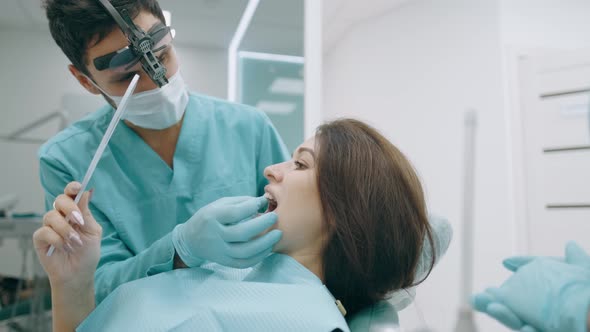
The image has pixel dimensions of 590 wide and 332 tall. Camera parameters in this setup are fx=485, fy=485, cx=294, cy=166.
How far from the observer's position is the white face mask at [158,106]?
1.33 metres

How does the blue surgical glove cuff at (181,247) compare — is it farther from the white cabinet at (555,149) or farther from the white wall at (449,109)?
the white cabinet at (555,149)

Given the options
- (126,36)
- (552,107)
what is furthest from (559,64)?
(126,36)

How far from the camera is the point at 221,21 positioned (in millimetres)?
2375

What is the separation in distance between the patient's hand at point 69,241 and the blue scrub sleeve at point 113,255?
0.11 metres

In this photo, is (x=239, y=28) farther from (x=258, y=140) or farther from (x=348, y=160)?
(x=348, y=160)

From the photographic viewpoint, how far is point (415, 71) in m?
4.04

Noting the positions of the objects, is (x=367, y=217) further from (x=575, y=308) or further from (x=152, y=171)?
(x=152, y=171)

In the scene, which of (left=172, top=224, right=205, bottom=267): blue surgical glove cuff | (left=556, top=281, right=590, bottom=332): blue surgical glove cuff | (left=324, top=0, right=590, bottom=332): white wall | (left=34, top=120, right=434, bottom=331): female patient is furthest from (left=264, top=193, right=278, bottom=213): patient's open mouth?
(left=324, top=0, right=590, bottom=332): white wall

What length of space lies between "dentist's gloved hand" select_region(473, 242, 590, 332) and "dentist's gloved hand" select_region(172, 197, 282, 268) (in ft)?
1.55

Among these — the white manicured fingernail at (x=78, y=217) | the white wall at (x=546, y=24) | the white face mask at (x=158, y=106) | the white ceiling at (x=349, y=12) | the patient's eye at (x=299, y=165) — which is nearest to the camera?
the white manicured fingernail at (x=78, y=217)

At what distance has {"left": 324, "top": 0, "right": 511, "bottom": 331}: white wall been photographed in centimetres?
362

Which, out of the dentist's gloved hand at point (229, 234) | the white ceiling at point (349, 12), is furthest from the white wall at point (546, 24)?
the dentist's gloved hand at point (229, 234)

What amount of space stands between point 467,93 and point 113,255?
10.4ft

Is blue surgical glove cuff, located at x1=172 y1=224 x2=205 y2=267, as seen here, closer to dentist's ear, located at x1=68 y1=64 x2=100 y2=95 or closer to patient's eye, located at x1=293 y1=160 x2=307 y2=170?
patient's eye, located at x1=293 y1=160 x2=307 y2=170
